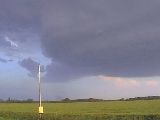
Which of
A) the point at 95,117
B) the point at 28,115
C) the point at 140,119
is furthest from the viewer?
the point at 28,115

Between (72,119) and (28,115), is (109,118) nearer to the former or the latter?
(72,119)

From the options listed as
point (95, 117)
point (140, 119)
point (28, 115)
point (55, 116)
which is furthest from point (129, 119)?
point (28, 115)

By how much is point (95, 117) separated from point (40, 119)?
6.40m

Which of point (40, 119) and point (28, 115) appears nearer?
point (40, 119)

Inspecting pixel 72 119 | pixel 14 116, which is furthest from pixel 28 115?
pixel 72 119

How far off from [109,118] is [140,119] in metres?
3.84

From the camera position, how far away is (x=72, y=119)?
1964 inches

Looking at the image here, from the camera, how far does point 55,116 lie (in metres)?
53.4

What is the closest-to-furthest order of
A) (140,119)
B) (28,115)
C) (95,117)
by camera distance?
(140,119), (95,117), (28,115)

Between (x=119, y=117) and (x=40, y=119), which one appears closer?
(x=119, y=117)

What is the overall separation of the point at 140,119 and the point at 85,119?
5.94 metres

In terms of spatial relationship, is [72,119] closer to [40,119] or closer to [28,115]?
[40,119]

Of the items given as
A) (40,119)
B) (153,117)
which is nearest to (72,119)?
(40,119)

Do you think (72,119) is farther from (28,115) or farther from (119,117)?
(28,115)
